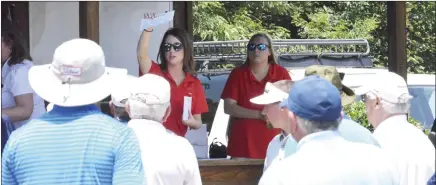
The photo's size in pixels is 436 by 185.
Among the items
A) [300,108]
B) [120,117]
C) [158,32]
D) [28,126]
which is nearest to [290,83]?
[120,117]

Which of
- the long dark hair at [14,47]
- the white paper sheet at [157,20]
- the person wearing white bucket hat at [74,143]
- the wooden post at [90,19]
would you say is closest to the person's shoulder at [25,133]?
the person wearing white bucket hat at [74,143]

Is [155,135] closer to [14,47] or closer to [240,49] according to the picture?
[14,47]

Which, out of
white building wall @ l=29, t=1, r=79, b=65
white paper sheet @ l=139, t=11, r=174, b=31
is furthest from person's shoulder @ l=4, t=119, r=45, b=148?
white building wall @ l=29, t=1, r=79, b=65

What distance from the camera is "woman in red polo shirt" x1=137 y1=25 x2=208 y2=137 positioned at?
5164mm

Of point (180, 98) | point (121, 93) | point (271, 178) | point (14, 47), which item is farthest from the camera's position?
point (180, 98)

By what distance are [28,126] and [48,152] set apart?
5.5 inches

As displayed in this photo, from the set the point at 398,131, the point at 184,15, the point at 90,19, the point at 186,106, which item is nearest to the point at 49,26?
the point at 184,15

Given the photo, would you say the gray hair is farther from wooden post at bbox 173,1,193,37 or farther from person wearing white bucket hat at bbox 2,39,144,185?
wooden post at bbox 173,1,193,37

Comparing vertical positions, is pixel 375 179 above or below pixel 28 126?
below

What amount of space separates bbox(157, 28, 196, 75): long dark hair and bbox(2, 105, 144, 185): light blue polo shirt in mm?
2315

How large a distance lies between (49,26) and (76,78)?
3700 mm

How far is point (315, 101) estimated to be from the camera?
9.47 feet

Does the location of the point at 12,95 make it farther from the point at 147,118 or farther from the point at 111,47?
the point at 111,47

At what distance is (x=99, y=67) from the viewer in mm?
3086
